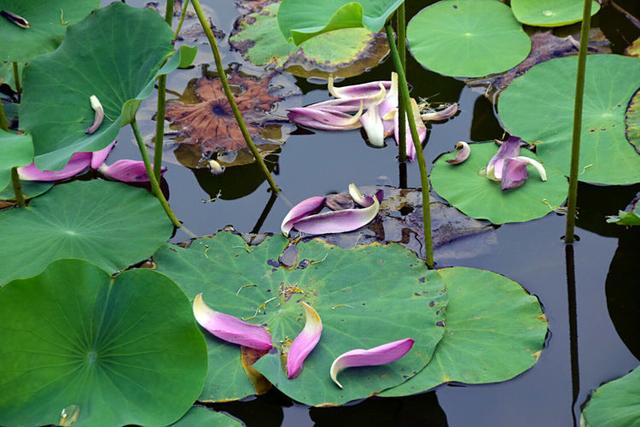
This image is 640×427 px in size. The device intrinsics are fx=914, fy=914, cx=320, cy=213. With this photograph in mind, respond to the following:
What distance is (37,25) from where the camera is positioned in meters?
2.85

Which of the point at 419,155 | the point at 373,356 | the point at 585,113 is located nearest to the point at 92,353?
the point at 373,356

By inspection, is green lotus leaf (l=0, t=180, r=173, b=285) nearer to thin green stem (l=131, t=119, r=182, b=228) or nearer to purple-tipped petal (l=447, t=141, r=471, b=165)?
thin green stem (l=131, t=119, r=182, b=228)

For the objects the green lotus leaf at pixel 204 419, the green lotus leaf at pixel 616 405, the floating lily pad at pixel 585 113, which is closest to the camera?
the green lotus leaf at pixel 616 405

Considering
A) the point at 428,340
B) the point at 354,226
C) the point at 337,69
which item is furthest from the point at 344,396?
the point at 337,69

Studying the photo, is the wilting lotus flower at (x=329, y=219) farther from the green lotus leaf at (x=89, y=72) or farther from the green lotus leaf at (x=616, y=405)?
the green lotus leaf at (x=616, y=405)

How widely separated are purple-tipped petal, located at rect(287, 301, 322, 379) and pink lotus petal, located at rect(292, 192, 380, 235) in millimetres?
447

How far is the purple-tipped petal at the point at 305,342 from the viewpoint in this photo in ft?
6.76

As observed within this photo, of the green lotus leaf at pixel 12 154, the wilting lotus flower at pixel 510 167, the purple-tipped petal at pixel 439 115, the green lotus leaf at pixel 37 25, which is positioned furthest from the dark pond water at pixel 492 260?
the green lotus leaf at pixel 12 154

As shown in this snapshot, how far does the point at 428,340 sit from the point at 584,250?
2.03 ft

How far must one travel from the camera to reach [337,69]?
129 inches

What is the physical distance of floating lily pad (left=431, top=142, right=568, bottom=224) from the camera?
2537 mm

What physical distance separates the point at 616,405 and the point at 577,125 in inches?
28.2

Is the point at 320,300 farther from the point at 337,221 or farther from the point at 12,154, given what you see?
the point at 12,154

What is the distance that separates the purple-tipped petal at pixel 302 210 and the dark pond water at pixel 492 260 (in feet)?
0.29
